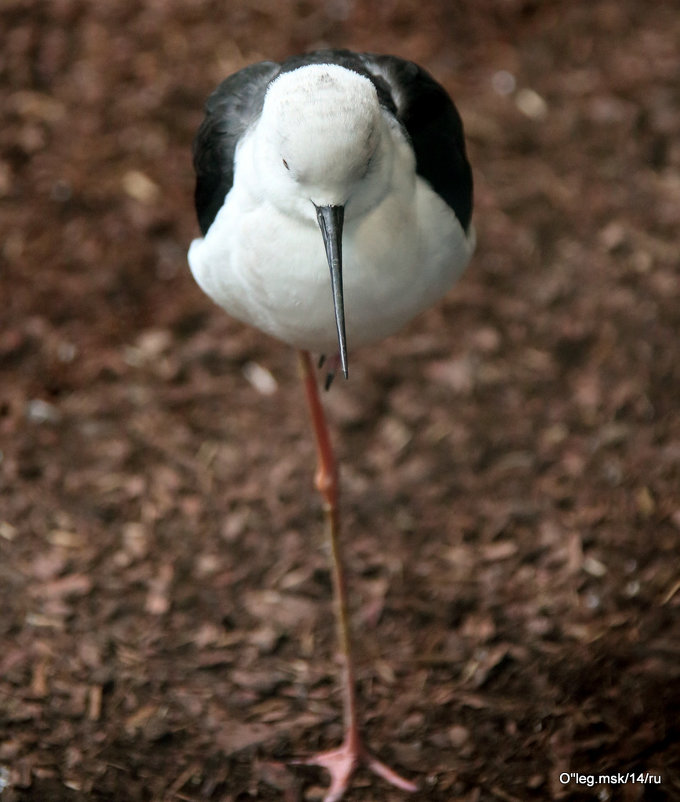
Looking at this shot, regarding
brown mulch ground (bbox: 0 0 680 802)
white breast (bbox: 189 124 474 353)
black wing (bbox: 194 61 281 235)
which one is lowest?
brown mulch ground (bbox: 0 0 680 802)

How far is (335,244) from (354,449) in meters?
1.44

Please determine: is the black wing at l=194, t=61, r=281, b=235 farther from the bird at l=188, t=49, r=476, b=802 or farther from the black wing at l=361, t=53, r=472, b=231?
the black wing at l=361, t=53, r=472, b=231

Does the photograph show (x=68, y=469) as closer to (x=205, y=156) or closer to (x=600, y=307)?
(x=205, y=156)

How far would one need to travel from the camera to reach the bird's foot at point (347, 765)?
7.82ft

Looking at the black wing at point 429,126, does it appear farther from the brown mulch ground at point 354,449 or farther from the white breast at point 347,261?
the brown mulch ground at point 354,449

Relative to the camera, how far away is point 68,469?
3000 mm

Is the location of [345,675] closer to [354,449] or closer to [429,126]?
[354,449]

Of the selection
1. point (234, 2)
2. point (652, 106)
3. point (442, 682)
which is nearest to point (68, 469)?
point (442, 682)

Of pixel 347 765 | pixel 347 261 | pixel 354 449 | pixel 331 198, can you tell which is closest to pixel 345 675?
pixel 347 765

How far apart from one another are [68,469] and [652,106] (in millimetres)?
2448

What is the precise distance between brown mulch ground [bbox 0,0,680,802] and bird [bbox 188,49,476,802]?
92 centimetres

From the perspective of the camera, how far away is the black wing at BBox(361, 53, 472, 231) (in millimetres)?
1958

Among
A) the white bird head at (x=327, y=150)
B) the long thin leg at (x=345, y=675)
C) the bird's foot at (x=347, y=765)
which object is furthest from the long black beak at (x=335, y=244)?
the bird's foot at (x=347, y=765)

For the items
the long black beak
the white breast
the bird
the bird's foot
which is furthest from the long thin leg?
the long black beak
